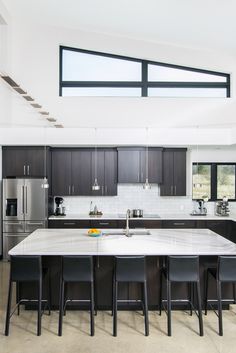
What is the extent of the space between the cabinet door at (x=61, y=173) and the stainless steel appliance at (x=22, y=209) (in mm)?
435

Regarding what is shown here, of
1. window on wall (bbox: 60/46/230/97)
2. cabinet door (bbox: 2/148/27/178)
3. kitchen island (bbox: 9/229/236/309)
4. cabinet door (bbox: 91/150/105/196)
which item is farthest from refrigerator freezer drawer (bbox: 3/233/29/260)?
window on wall (bbox: 60/46/230/97)

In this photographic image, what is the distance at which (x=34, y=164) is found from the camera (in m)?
6.99

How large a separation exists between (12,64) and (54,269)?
4536mm

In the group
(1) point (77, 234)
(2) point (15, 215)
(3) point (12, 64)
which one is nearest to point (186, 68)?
(3) point (12, 64)

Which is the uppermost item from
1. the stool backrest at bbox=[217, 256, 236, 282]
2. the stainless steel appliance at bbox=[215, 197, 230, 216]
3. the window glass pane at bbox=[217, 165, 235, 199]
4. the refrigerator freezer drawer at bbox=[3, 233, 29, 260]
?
the window glass pane at bbox=[217, 165, 235, 199]

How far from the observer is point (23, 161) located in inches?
275

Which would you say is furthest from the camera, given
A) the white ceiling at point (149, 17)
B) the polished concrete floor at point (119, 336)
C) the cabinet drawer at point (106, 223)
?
the cabinet drawer at point (106, 223)

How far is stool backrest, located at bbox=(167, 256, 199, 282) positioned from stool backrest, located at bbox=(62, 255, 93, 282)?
3.01ft

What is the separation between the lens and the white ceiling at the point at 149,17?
5.23m

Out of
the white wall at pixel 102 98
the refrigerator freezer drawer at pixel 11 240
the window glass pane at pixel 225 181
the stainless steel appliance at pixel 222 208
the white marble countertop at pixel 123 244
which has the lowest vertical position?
the refrigerator freezer drawer at pixel 11 240

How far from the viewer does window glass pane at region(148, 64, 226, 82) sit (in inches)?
275

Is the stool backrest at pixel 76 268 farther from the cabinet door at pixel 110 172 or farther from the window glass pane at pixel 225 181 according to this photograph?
the window glass pane at pixel 225 181

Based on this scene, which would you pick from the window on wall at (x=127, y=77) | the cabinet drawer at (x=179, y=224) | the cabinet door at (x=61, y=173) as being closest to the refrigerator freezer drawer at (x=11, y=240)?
the cabinet door at (x=61, y=173)

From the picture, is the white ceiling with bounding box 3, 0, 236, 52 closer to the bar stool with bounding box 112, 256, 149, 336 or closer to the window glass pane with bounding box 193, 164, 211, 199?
the window glass pane with bounding box 193, 164, 211, 199
